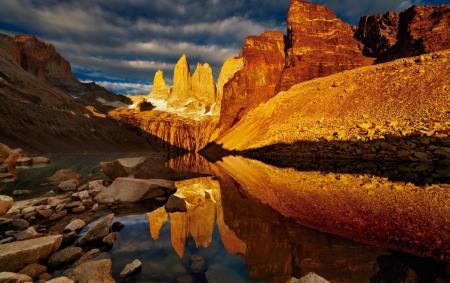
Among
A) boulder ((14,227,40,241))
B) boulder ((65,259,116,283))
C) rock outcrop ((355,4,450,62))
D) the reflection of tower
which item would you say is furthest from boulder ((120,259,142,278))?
rock outcrop ((355,4,450,62))

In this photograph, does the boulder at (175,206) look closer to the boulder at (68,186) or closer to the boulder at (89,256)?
the boulder at (89,256)

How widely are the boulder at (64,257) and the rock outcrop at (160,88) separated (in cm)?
18387

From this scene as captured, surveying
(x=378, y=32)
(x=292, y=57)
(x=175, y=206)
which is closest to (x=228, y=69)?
(x=292, y=57)

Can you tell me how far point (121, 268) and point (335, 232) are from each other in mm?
5379

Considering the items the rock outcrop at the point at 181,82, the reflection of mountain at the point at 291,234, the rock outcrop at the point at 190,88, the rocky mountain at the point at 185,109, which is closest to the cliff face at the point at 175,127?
the rocky mountain at the point at 185,109

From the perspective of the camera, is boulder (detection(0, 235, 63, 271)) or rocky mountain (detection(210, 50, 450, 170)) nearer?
boulder (detection(0, 235, 63, 271))

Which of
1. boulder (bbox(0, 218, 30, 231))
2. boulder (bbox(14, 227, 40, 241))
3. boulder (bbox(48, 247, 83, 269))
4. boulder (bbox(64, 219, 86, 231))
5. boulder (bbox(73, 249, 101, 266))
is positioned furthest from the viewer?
boulder (bbox(0, 218, 30, 231))

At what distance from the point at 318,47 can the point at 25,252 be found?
89.6m

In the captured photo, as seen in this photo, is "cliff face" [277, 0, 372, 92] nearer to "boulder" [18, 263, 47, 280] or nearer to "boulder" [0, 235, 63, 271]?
"boulder" [0, 235, 63, 271]

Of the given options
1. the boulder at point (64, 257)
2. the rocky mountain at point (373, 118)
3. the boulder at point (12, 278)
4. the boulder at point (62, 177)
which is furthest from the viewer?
the rocky mountain at point (373, 118)

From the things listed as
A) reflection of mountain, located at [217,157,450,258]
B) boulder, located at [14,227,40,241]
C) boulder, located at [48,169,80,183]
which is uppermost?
reflection of mountain, located at [217,157,450,258]

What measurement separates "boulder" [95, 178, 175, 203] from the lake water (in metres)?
1.47

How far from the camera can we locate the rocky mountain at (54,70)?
132625 millimetres

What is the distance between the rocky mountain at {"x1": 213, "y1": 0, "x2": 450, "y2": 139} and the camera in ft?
218
